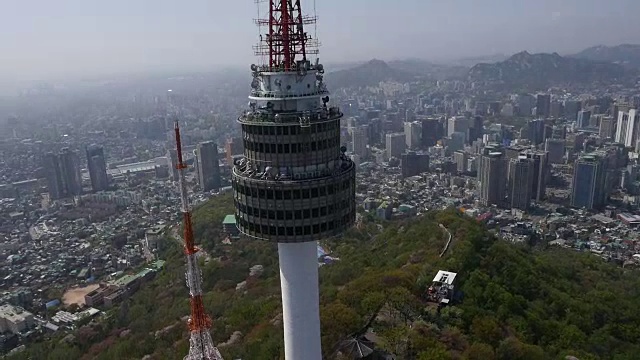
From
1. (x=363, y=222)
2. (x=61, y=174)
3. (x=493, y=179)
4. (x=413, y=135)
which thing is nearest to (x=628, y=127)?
(x=413, y=135)

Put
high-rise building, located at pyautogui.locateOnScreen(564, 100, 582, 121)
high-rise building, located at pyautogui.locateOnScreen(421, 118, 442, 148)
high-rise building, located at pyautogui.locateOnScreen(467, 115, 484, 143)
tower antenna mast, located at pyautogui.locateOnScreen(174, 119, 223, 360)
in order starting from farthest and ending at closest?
1. high-rise building, located at pyautogui.locateOnScreen(564, 100, 582, 121)
2. high-rise building, located at pyautogui.locateOnScreen(421, 118, 442, 148)
3. high-rise building, located at pyautogui.locateOnScreen(467, 115, 484, 143)
4. tower antenna mast, located at pyautogui.locateOnScreen(174, 119, 223, 360)

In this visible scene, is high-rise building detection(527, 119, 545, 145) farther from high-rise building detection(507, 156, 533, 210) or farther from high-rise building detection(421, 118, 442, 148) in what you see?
high-rise building detection(507, 156, 533, 210)

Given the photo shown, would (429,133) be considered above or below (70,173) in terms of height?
above

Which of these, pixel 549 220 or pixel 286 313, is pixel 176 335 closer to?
pixel 286 313

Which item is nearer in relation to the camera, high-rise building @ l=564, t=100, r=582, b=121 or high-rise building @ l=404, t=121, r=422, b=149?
high-rise building @ l=404, t=121, r=422, b=149

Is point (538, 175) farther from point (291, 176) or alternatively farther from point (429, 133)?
point (291, 176)

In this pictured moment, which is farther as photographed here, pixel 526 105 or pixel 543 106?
pixel 526 105

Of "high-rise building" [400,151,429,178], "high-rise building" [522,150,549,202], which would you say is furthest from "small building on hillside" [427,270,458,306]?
"high-rise building" [400,151,429,178]
